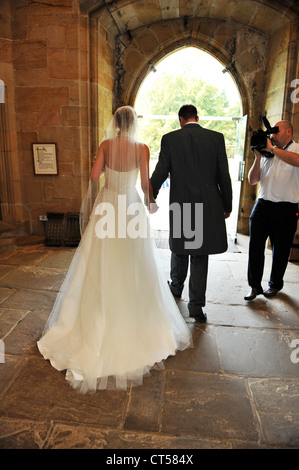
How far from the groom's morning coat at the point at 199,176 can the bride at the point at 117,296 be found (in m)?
0.24

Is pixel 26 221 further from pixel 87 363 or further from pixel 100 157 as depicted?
pixel 87 363

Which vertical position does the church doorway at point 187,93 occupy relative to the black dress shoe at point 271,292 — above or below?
above

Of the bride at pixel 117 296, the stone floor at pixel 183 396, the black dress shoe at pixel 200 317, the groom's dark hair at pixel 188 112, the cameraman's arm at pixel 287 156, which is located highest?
the groom's dark hair at pixel 188 112

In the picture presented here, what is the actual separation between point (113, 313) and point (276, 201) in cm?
195

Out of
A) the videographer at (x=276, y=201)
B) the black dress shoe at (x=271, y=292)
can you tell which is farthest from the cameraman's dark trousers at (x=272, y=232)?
the black dress shoe at (x=271, y=292)

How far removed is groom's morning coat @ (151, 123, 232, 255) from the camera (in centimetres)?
262

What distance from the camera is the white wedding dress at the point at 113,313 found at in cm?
213

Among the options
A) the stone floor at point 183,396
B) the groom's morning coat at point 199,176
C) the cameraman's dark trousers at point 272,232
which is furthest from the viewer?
the cameraman's dark trousers at point 272,232

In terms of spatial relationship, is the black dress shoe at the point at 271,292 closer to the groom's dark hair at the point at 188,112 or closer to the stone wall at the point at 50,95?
the groom's dark hair at the point at 188,112

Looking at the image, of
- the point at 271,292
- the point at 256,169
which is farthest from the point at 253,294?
the point at 256,169

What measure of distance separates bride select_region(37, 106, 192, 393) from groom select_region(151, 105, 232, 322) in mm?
258

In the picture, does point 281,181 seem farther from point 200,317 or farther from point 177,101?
point 177,101

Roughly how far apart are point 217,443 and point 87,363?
2.97 feet

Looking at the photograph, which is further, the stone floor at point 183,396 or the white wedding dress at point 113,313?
the white wedding dress at point 113,313
